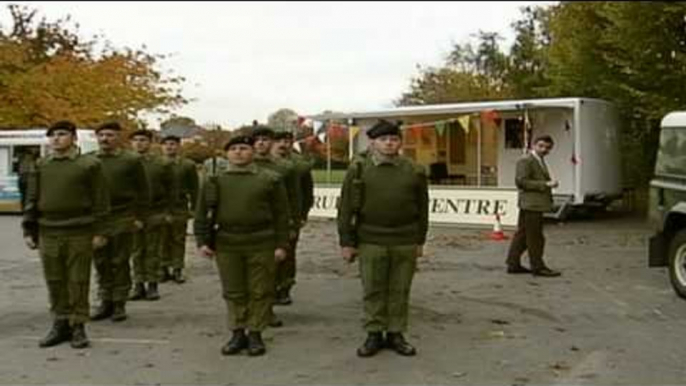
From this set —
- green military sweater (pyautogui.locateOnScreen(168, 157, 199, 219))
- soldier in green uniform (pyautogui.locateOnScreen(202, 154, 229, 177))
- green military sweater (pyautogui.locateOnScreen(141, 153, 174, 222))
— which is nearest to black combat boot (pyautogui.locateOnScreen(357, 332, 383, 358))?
soldier in green uniform (pyautogui.locateOnScreen(202, 154, 229, 177))

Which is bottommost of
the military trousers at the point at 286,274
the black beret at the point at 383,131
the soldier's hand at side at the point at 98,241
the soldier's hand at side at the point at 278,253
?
the military trousers at the point at 286,274

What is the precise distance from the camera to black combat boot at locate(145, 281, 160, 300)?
10.5m

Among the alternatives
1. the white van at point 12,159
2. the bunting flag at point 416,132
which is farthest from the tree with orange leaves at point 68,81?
the bunting flag at point 416,132

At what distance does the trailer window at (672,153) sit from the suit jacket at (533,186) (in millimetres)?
1457

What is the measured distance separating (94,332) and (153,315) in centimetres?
95

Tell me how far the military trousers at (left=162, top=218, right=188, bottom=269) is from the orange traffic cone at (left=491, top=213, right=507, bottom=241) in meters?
7.17

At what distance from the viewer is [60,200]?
7977 millimetres

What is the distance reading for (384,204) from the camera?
297 inches

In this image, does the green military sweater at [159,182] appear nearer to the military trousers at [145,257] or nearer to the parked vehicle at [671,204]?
the military trousers at [145,257]

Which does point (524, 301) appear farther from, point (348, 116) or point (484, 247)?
point (348, 116)

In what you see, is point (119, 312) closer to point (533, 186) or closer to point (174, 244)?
point (174, 244)

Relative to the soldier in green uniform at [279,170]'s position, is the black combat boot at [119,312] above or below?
below

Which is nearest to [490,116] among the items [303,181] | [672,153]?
[672,153]

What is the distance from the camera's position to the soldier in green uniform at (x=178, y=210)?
461 inches
